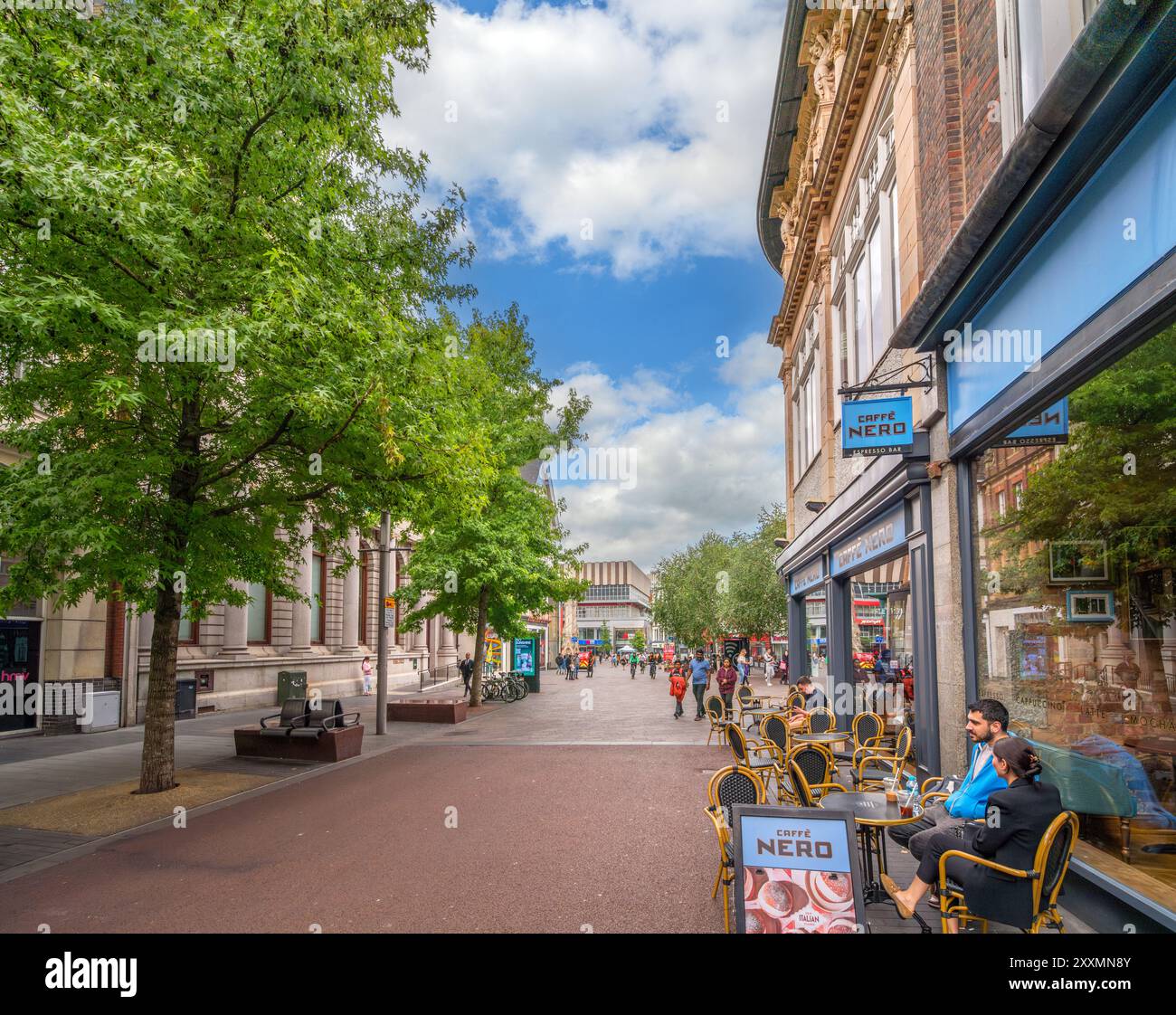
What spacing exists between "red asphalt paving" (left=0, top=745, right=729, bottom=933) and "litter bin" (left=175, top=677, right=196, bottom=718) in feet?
35.7

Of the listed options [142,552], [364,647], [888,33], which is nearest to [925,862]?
[142,552]

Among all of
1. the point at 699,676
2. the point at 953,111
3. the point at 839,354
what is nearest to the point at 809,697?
the point at 699,676

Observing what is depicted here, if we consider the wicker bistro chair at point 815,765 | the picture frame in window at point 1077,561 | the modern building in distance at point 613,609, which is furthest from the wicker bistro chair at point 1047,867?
the modern building in distance at point 613,609

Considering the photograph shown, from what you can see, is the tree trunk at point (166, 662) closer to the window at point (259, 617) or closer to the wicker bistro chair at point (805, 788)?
the wicker bistro chair at point (805, 788)

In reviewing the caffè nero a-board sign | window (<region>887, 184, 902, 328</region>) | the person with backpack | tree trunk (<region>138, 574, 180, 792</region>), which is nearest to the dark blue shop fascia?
window (<region>887, 184, 902, 328</region>)

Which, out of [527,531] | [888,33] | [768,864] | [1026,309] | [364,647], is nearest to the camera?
[768,864]

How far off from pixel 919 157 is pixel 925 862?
9.09 meters

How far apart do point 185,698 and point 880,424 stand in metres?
18.7

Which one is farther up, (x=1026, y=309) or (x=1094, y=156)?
(x=1094, y=156)

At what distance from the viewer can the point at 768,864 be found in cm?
444

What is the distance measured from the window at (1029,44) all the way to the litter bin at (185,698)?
68.5 ft

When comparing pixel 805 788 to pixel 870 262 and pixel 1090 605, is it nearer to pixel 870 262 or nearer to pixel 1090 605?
pixel 1090 605

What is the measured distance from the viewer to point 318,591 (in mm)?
29891

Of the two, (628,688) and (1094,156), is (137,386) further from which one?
(628,688)
